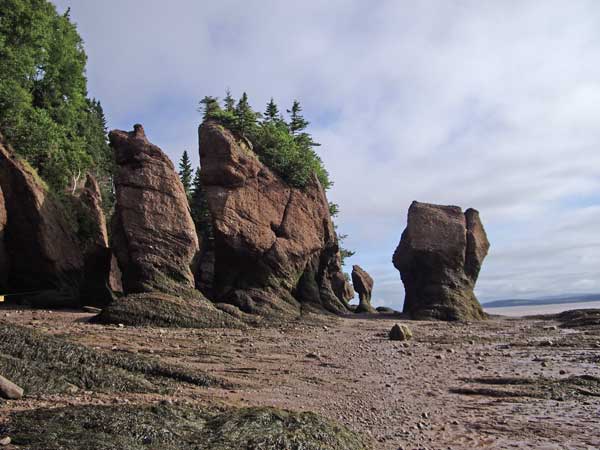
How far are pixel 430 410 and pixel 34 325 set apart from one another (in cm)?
1000

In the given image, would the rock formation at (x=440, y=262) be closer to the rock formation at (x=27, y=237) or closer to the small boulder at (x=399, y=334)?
the small boulder at (x=399, y=334)

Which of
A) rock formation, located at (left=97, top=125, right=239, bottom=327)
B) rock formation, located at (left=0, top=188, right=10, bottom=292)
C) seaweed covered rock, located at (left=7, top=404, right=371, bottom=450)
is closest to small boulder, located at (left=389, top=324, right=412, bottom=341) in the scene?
rock formation, located at (left=97, top=125, right=239, bottom=327)

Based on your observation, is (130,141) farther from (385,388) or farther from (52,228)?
(385,388)

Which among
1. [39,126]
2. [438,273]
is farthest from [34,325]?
[438,273]

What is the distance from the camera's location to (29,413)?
573 centimetres

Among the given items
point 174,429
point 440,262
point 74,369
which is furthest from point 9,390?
point 440,262

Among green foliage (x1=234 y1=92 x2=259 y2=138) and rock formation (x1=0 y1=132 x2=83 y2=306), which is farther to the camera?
green foliage (x1=234 y1=92 x2=259 y2=138)

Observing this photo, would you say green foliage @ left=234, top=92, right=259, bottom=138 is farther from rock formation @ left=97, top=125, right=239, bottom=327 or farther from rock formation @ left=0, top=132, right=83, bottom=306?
rock formation @ left=0, top=132, right=83, bottom=306

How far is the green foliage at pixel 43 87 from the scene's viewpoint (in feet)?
74.5

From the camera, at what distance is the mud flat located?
7.50 meters

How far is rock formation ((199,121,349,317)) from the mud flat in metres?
4.68

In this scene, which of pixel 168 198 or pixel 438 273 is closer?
pixel 168 198

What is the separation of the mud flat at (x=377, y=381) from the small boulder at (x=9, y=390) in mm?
122

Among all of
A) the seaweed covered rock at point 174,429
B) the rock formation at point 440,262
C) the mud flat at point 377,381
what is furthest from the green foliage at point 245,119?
the seaweed covered rock at point 174,429
